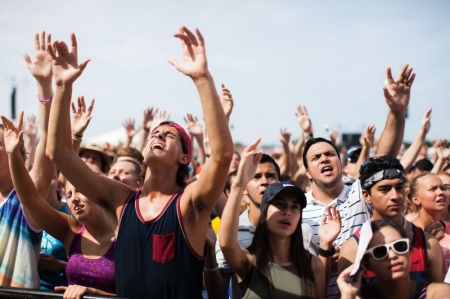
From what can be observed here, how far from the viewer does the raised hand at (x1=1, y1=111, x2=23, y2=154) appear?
137 inches

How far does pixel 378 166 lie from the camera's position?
379cm

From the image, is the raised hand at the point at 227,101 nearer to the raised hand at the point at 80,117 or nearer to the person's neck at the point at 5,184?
the raised hand at the point at 80,117

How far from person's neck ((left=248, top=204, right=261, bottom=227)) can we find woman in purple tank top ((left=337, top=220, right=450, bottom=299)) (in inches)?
54.2

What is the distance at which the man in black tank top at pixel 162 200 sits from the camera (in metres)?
2.75

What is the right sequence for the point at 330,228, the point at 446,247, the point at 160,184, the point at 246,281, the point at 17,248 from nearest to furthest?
the point at 246,281
the point at 160,184
the point at 330,228
the point at 17,248
the point at 446,247

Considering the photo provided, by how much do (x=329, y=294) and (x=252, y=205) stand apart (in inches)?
43.6

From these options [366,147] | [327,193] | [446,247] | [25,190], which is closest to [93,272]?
[25,190]

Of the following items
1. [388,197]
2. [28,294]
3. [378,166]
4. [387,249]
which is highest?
[378,166]

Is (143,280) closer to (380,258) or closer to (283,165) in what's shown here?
(380,258)

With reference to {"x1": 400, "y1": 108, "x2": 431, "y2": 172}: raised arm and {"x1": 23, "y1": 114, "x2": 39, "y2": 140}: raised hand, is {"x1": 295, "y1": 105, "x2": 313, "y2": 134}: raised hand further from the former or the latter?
{"x1": 23, "y1": 114, "x2": 39, "y2": 140}: raised hand

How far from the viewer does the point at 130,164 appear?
16.5ft

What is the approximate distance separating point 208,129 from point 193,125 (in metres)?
5.03

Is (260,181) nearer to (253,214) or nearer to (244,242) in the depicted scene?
(253,214)

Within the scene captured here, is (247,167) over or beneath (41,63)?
beneath
